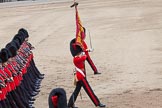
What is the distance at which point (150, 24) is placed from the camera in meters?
→ 24.6

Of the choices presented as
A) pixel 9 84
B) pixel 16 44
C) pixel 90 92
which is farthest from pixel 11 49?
pixel 90 92

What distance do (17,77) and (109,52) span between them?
786 cm

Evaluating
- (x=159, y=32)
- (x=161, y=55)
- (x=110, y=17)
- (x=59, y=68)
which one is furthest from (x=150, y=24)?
(x=59, y=68)

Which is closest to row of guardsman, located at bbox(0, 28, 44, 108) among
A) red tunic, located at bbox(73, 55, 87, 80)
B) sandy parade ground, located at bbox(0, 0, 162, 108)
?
sandy parade ground, located at bbox(0, 0, 162, 108)

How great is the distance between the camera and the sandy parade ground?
10969 millimetres

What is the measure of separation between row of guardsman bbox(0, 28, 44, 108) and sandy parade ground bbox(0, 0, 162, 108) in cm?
36

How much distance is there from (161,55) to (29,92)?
6.13m

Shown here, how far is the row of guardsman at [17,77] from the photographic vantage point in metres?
8.75

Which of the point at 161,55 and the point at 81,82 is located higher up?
the point at 81,82

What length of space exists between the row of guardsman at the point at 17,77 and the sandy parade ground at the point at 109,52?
1.19 feet

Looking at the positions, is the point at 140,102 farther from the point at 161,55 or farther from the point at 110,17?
the point at 110,17

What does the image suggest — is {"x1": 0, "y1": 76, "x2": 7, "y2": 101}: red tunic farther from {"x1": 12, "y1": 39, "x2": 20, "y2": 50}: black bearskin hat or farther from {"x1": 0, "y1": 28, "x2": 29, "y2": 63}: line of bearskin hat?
{"x1": 12, "y1": 39, "x2": 20, "y2": 50}: black bearskin hat

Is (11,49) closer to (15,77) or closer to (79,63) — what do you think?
(15,77)

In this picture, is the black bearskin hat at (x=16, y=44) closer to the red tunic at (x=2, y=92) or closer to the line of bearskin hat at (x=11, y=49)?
the line of bearskin hat at (x=11, y=49)
